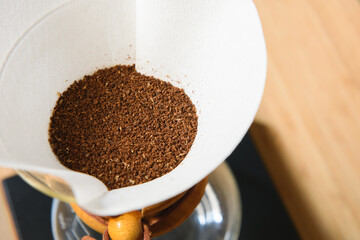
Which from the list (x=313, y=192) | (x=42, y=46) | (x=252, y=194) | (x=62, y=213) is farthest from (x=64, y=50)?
(x=313, y=192)

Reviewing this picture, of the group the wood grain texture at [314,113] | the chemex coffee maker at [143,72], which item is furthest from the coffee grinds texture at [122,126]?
the wood grain texture at [314,113]

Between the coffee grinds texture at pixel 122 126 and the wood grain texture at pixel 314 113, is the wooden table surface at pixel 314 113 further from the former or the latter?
the coffee grinds texture at pixel 122 126

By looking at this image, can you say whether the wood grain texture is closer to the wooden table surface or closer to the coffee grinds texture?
the wooden table surface

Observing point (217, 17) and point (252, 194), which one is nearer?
point (217, 17)

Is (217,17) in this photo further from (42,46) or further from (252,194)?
(252,194)

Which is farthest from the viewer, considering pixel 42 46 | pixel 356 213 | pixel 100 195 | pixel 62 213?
pixel 356 213

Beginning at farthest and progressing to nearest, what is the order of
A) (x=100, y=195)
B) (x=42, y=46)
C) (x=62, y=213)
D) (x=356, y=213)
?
(x=356, y=213) → (x=62, y=213) → (x=42, y=46) → (x=100, y=195)

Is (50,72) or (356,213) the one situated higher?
(50,72)

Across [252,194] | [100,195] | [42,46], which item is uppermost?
[42,46]
